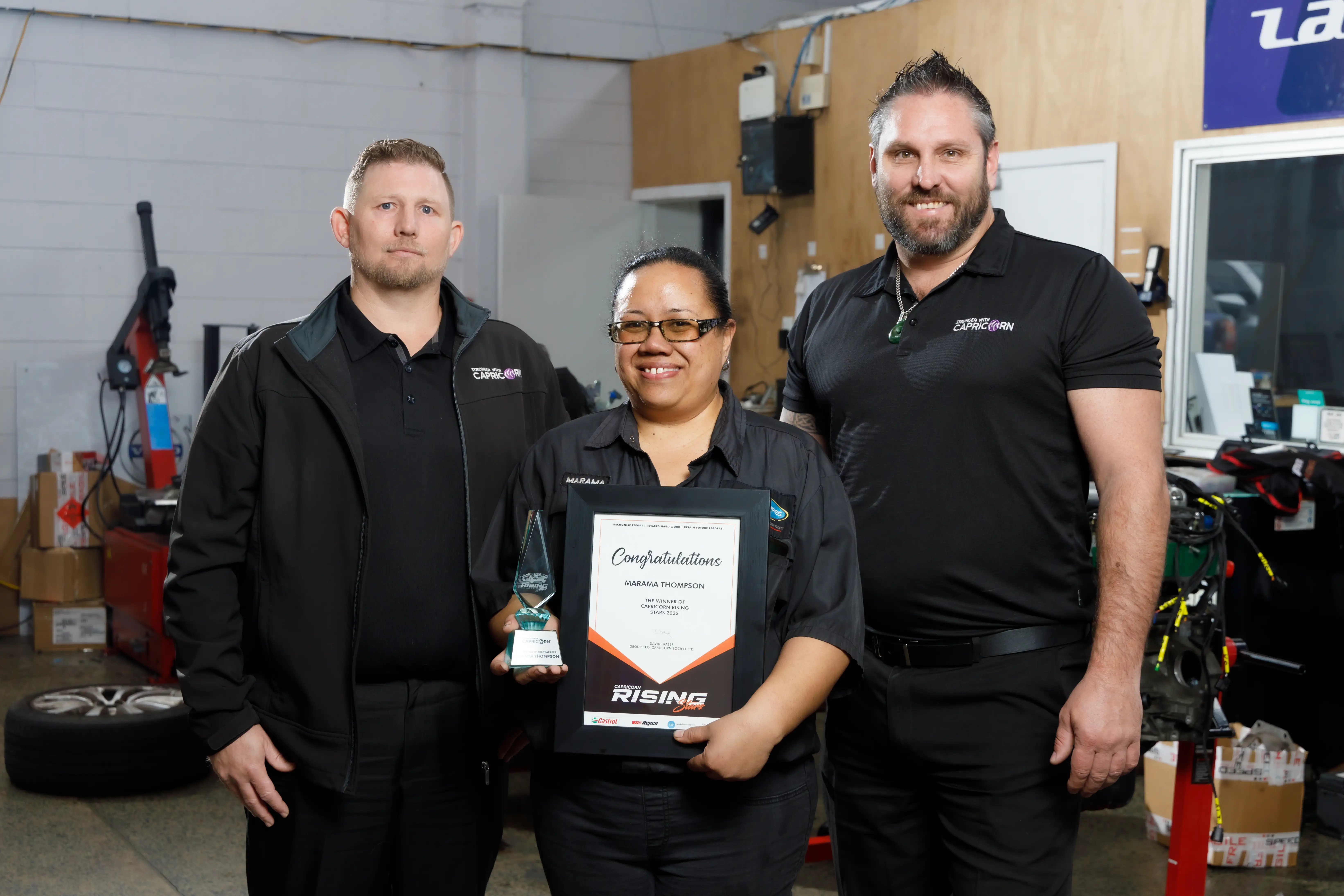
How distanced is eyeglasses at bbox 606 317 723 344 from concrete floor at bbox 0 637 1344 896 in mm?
2117

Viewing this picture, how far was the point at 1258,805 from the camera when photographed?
11.6 ft

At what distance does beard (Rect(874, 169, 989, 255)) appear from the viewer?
193cm

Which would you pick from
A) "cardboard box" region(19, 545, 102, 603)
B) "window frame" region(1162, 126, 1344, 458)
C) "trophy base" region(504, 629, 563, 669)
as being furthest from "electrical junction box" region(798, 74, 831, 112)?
"trophy base" region(504, 629, 563, 669)

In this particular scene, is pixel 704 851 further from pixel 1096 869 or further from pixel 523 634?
pixel 1096 869

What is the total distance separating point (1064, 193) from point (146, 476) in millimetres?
4613

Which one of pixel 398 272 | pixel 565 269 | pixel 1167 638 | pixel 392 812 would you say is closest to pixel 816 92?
pixel 565 269

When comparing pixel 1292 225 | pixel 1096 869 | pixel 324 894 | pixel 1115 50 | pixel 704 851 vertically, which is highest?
pixel 1115 50

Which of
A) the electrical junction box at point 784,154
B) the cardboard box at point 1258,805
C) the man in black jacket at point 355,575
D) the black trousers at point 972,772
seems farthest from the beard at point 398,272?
the electrical junction box at point 784,154

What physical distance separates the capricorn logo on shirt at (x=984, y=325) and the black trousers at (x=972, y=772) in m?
0.49

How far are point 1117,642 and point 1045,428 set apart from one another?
0.33 m

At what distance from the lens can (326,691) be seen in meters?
1.94

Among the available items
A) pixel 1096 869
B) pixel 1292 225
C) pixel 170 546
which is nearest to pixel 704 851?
pixel 170 546

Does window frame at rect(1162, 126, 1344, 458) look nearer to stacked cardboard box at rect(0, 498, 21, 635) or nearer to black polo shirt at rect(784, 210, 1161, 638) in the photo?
black polo shirt at rect(784, 210, 1161, 638)
